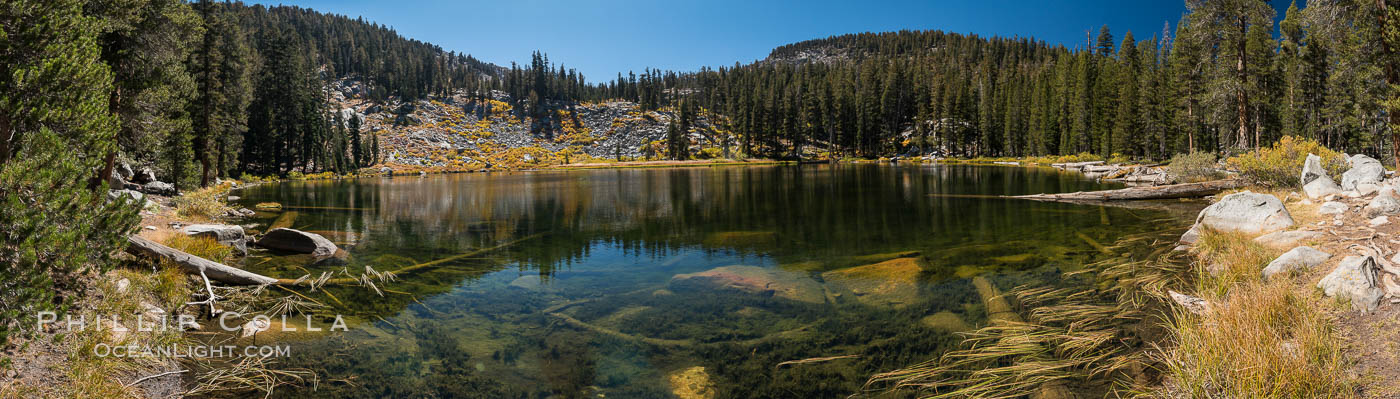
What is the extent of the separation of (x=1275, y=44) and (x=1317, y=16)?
46.9 meters

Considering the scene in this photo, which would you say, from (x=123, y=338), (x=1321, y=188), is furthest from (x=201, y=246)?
(x=1321, y=188)

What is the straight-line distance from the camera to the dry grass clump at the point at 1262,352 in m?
4.65

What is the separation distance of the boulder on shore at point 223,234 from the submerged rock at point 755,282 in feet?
39.6

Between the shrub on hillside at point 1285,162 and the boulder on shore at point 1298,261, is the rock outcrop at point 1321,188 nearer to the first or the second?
the shrub on hillside at point 1285,162

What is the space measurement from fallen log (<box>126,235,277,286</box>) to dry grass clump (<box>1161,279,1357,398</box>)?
14.5 m

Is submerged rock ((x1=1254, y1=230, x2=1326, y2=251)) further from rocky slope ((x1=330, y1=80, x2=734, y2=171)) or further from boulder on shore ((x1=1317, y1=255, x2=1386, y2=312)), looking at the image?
rocky slope ((x1=330, y1=80, x2=734, y2=171))

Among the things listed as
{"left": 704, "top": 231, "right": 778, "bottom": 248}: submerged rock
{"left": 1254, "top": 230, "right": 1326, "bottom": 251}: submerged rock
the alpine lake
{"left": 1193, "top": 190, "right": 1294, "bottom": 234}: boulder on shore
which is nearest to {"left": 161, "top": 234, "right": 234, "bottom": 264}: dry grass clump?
the alpine lake

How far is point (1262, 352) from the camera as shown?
496 cm

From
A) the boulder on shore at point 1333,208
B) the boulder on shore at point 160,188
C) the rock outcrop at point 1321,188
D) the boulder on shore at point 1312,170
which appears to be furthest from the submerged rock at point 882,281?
the boulder on shore at point 160,188

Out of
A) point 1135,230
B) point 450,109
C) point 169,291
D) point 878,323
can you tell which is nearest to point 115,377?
point 169,291

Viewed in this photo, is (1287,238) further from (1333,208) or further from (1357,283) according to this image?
(1357,283)

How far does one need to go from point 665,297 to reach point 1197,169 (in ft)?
114

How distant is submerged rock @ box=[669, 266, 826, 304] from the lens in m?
10.7

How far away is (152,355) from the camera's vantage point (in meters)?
6.61
